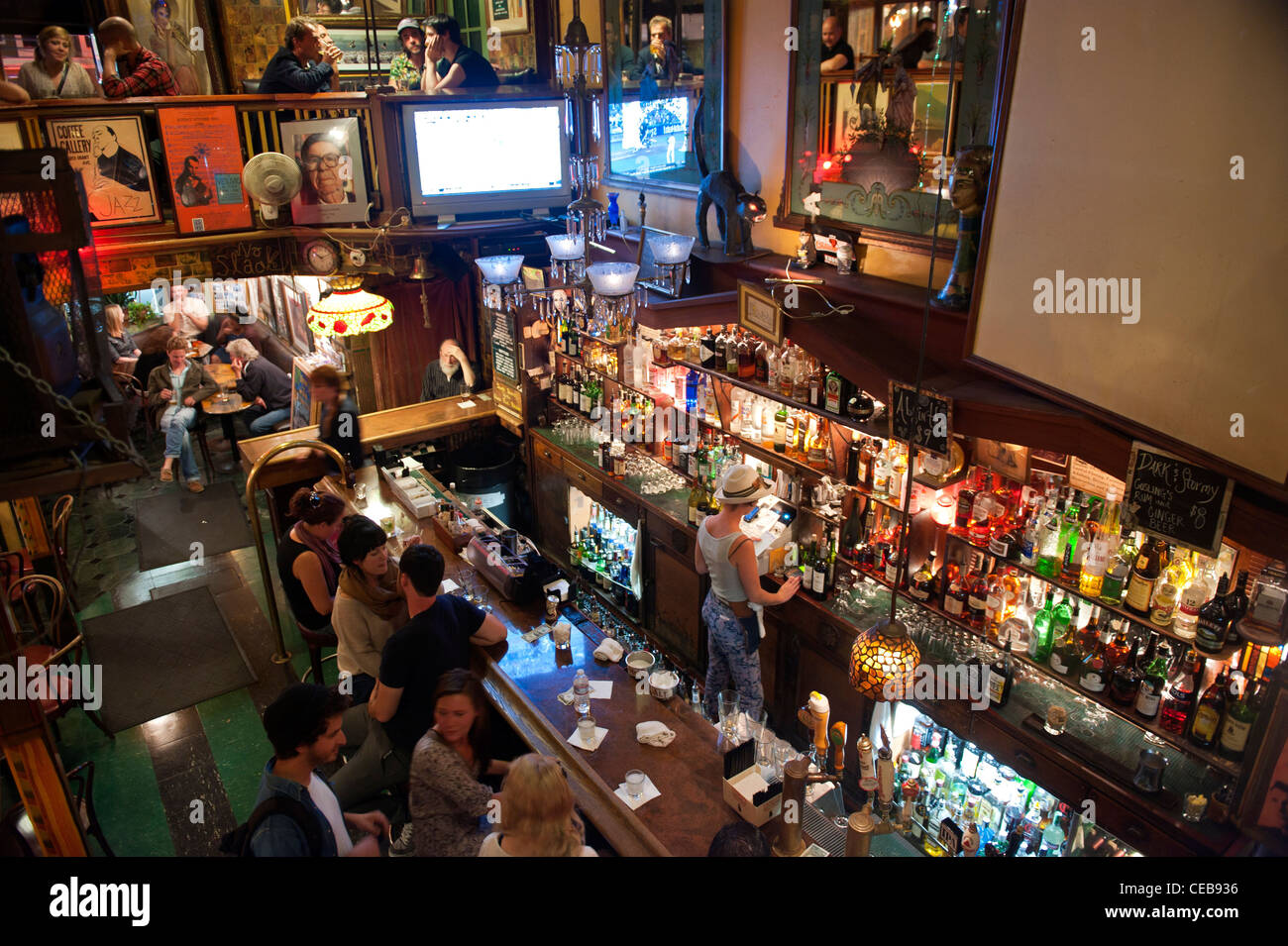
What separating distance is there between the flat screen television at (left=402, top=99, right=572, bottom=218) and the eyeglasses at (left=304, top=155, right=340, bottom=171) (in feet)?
2.56

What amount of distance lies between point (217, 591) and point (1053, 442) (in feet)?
21.4

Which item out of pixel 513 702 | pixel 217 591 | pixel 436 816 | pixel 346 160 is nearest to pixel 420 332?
pixel 346 160

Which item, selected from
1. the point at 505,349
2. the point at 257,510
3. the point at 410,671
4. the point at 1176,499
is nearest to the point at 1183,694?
the point at 1176,499

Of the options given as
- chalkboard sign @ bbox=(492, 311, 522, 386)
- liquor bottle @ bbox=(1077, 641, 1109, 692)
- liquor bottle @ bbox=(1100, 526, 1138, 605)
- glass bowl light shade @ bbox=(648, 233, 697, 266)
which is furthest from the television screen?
liquor bottle @ bbox=(1077, 641, 1109, 692)

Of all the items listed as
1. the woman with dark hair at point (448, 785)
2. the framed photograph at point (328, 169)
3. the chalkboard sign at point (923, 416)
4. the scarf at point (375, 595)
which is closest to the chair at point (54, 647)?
the scarf at point (375, 595)

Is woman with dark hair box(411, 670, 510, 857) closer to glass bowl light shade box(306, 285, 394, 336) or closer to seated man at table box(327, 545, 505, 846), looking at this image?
seated man at table box(327, 545, 505, 846)

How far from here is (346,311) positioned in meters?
6.00

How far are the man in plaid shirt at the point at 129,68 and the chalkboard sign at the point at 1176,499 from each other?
7096 mm

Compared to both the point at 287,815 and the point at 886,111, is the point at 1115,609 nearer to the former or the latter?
the point at 886,111

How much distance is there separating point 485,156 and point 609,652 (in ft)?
14.0

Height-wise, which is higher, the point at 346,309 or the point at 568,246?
the point at 568,246

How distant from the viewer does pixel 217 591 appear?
6828mm

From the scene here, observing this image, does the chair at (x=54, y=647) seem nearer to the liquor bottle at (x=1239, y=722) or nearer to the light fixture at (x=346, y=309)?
the light fixture at (x=346, y=309)

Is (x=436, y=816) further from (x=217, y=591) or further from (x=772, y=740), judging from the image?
(x=217, y=591)
